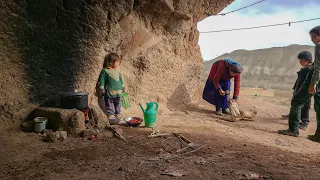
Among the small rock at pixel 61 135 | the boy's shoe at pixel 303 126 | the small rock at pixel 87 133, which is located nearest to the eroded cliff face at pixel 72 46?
the small rock at pixel 61 135

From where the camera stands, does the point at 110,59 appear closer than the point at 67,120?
No

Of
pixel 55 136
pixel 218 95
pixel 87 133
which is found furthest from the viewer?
pixel 218 95

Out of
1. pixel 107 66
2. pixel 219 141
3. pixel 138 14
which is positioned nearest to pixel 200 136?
pixel 219 141

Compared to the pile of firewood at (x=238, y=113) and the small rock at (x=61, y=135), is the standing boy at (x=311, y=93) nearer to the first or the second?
the pile of firewood at (x=238, y=113)

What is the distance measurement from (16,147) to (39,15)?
185 cm

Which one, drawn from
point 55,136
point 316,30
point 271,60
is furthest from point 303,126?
point 271,60

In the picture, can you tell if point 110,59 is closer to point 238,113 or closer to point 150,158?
point 150,158

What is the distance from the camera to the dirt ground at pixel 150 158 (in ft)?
7.20

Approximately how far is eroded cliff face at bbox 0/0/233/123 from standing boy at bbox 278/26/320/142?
288 cm

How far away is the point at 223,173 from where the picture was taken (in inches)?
87.1

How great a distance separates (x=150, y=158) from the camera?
2.59 meters

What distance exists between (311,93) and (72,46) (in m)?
3.80

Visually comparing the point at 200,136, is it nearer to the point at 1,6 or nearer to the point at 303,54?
the point at 303,54

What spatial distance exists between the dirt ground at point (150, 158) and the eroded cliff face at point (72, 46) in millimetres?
693
